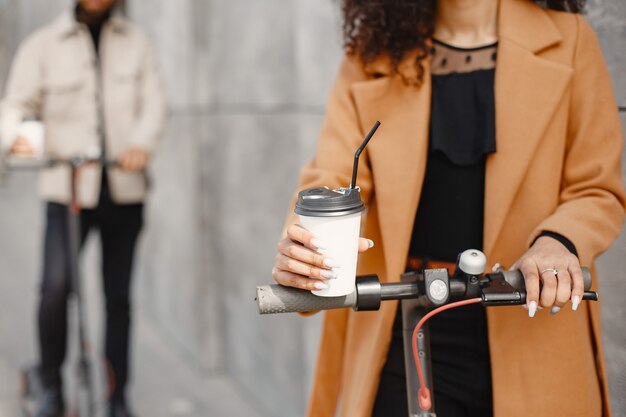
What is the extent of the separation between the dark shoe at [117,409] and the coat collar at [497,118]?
2.61 metres

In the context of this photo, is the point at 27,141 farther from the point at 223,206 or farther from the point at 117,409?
the point at 223,206

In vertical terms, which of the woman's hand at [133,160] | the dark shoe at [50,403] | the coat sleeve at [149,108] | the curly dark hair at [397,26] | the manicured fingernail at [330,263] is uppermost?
the curly dark hair at [397,26]

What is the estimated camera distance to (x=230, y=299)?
16.0 feet

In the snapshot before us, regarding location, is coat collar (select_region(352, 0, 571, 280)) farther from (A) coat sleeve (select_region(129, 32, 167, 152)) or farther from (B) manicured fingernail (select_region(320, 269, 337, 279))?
(A) coat sleeve (select_region(129, 32, 167, 152))

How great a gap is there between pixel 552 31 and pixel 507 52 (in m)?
0.12

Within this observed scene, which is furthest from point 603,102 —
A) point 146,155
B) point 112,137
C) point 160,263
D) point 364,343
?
point 160,263

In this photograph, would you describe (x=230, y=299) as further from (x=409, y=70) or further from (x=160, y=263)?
(x=409, y=70)

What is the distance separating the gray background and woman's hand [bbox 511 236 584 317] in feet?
6.82

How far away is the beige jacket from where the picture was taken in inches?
151

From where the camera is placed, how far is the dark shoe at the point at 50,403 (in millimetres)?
3984

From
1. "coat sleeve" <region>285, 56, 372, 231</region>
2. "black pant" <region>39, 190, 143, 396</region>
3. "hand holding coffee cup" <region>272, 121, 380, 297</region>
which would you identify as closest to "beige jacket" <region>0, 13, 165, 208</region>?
"black pant" <region>39, 190, 143, 396</region>

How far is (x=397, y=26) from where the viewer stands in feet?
6.64

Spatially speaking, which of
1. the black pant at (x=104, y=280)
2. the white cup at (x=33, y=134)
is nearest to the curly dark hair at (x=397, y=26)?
the white cup at (x=33, y=134)

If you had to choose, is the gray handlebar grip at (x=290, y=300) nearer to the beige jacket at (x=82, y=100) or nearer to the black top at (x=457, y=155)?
the black top at (x=457, y=155)
